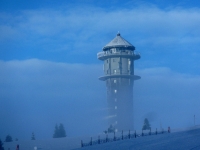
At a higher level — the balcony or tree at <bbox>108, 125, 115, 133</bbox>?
the balcony

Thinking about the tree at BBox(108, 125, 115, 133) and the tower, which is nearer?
the tree at BBox(108, 125, 115, 133)

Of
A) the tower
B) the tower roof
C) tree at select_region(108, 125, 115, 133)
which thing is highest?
the tower roof

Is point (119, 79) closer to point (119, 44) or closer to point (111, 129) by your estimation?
point (119, 44)

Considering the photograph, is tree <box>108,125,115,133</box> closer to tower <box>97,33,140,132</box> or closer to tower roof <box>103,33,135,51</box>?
tower <box>97,33,140,132</box>

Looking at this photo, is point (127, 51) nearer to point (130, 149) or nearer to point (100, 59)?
point (100, 59)

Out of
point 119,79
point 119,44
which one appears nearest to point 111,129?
point 119,79

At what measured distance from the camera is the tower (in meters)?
62.4

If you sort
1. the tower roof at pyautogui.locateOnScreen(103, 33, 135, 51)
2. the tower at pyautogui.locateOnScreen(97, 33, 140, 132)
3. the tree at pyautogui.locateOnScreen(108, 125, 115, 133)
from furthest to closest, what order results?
the tower roof at pyautogui.locateOnScreen(103, 33, 135, 51) → the tower at pyautogui.locateOnScreen(97, 33, 140, 132) → the tree at pyautogui.locateOnScreen(108, 125, 115, 133)

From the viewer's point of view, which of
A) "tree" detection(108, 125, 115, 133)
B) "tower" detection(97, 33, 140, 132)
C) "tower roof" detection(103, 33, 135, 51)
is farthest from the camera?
"tower roof" detection(103, 33, 135, 51)

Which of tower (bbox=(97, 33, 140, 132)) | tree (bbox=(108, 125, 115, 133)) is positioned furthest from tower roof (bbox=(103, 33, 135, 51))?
tree (bbox=(108, 125, 115, 133))

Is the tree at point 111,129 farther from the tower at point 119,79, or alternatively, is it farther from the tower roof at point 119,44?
the tower roof at point 119,44

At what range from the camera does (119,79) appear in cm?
6406

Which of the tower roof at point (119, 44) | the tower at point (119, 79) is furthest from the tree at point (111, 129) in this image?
the tower roof at point (119, 44)

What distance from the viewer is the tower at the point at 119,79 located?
2458 inches
